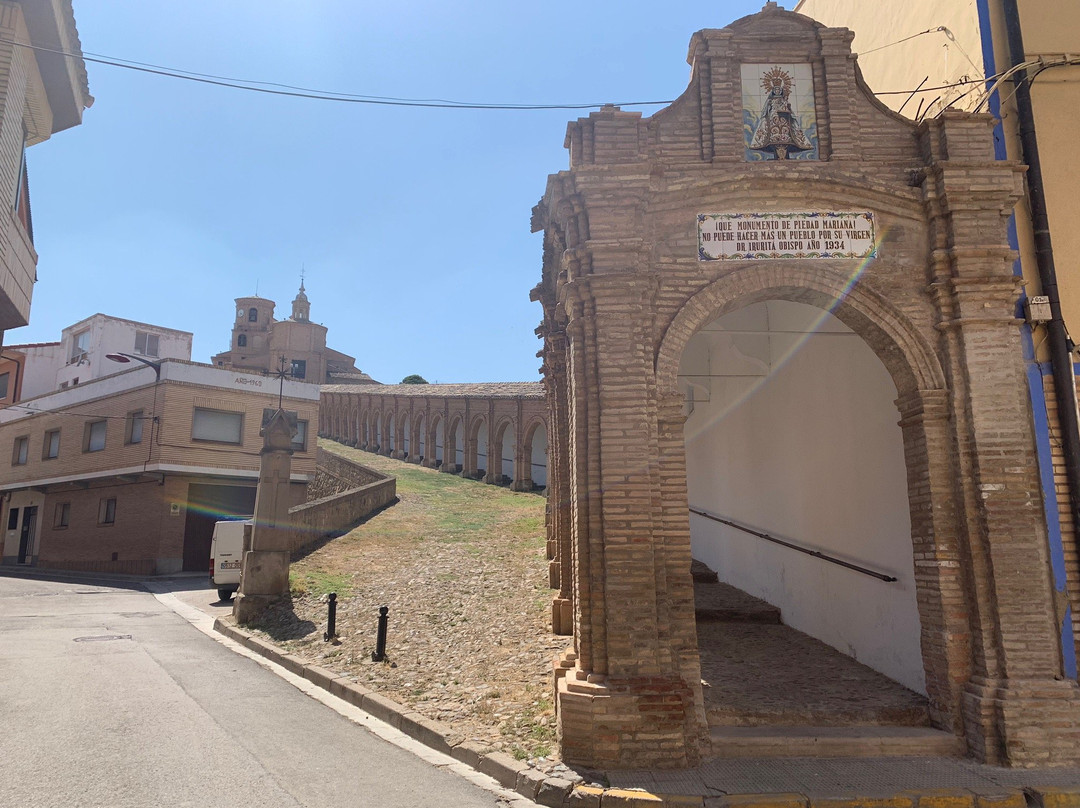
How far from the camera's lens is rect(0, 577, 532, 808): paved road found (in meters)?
5.84

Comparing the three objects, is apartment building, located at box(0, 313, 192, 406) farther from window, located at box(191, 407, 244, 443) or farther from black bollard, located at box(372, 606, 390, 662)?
black bollard, located at box(372, 606, 390, 662)

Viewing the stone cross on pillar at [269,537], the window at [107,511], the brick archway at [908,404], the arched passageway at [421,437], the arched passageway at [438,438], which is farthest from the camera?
the arched passageway at [421,437]

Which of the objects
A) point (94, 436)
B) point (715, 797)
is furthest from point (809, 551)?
point (94, 436)

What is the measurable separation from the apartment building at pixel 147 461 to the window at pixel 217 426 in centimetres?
4

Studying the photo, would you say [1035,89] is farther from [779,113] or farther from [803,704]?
[803,704]

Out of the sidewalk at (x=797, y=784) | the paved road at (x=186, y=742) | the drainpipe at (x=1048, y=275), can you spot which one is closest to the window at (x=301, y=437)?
the paved road at (x=186, y=742)

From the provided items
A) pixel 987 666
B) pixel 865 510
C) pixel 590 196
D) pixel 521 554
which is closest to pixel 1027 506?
pixel 987 666

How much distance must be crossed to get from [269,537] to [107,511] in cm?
1854

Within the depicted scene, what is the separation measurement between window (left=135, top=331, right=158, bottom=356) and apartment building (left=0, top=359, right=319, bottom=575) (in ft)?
21.7

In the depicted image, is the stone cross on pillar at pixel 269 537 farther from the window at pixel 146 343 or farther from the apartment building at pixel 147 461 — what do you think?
the window at pixel 146 343

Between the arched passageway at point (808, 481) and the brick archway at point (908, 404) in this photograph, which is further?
the arched passageway at point (808, 481)

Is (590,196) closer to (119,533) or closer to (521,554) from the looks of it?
(521,554)

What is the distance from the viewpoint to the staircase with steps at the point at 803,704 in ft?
23.0

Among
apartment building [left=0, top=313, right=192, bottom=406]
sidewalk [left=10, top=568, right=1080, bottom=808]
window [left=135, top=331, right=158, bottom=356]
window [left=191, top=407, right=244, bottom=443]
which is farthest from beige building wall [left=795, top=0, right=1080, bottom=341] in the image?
window [left=135, top=331, right=158, bottom=356]
